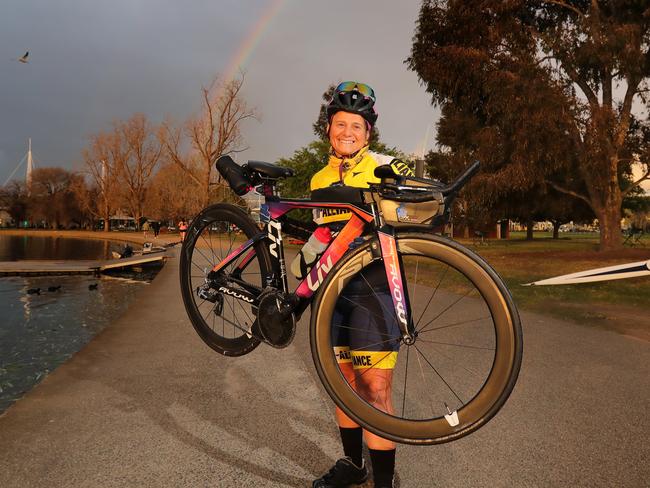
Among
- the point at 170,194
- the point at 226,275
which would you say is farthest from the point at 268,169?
the point at 170,194

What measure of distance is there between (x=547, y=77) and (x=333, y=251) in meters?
21.7

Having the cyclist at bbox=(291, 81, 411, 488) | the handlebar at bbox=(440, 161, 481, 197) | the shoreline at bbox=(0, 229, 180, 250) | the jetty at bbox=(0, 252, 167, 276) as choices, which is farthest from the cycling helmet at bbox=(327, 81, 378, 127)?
the shoreline at bbox=(0, 229, 180, 250)

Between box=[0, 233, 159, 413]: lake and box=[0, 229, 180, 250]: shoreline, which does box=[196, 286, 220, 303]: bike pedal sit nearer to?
box=[0, 233, 159, 413]: lake

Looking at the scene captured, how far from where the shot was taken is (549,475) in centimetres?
313

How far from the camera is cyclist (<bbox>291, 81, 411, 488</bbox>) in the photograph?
2391 millimetres

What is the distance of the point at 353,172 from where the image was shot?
2469 mm

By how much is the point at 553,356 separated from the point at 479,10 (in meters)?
20.4

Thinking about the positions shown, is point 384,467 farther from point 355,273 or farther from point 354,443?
point 355,273

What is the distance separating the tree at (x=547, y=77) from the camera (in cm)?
1933

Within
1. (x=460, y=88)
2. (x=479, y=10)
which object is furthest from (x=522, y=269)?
(x=479, y=10)

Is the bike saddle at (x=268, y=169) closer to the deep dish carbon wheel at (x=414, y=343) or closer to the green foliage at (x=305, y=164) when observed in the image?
the deep dish carbon wheel at (x=414, y=343)

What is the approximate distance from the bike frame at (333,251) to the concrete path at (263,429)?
1502 millimetres

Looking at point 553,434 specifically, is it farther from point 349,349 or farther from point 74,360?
point 74,360

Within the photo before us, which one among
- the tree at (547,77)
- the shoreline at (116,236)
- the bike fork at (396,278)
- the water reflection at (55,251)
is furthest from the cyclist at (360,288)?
the shoreline at (116,236)
